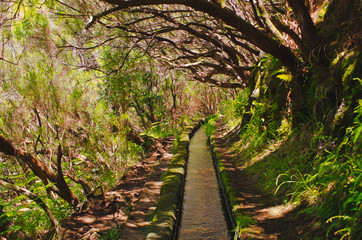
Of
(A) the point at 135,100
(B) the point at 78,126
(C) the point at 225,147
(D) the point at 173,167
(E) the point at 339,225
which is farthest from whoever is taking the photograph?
(A) the point at 135,100

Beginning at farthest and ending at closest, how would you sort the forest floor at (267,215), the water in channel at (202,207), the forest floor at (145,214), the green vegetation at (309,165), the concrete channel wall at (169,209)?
the water in channel at (202,207), the concrete channel wall at (169,209), the forest floor at (145,214), the forest floor at (267,215), the green vegetation at (309,165)

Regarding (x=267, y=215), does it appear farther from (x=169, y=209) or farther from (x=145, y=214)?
(x=145, y=214)

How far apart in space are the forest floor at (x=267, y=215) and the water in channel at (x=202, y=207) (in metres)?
0.50

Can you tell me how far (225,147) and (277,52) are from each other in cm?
468

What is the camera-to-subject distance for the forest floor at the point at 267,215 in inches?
127

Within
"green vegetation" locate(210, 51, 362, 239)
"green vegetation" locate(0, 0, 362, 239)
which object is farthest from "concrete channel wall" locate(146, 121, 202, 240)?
"green vegetation" locate(210, 51, 362, 239)

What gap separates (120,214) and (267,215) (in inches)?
105

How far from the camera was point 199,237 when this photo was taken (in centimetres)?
406

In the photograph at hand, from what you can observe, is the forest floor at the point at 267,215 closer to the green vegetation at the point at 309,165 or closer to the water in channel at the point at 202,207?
the green vegetation at the point at 309,165

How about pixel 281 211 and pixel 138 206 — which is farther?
pixel 138 206

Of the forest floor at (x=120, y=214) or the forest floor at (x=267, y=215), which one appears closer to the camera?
the forest floor at (x=267, y=215)

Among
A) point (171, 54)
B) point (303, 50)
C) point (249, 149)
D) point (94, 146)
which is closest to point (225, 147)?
point (249, 149)

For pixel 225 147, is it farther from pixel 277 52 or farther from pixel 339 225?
pixel 339 225

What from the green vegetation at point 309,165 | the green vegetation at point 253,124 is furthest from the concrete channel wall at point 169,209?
the green vegetation at point 309,165
